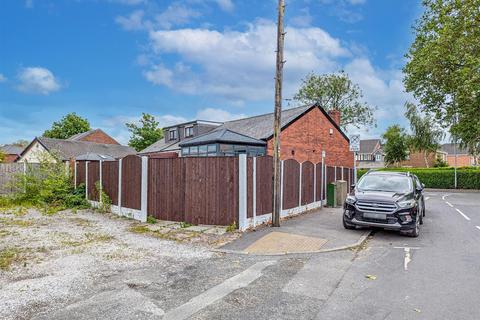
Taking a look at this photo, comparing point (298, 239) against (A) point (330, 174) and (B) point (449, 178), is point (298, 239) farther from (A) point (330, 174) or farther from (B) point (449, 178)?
(B) point (449, 178)

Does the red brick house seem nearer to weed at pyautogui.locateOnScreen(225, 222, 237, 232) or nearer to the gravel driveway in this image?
the gravel driveway

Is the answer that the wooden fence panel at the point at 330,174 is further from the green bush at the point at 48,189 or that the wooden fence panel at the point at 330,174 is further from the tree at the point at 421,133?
the tree at the point at 421,133

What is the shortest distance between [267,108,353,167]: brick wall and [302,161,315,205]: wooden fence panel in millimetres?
9281

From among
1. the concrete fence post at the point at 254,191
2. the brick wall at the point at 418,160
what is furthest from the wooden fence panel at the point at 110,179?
the brick wall at the point at 418,160

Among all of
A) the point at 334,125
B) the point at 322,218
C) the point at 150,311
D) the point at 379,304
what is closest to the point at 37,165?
the point at 322,218

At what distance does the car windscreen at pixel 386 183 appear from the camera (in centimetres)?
971

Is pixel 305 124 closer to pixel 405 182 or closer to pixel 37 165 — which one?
pixel 405 182

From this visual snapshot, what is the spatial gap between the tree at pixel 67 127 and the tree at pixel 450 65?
60615 mm

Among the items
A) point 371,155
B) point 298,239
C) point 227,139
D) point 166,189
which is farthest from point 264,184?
point 371,155

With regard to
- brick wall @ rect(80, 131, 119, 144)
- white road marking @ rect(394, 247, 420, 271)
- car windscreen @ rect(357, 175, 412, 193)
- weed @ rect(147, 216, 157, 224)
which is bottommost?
white road marking @ rect(394, 247, 420, 271)

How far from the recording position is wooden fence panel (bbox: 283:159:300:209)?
455 inches

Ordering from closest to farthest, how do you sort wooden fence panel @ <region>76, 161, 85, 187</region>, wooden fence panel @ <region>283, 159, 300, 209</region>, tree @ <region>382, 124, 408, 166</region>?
wooden fence panel @ <region>283, 159, 300, 209</region>, wooden fence panel @ <region>76, 161, 85, 187</region>, tree @ <region>382, 124, 408, 166</region>

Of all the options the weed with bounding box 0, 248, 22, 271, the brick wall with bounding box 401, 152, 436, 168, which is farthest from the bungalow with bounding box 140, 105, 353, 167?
the brick wall with bounding box 401, 152, 436, 168

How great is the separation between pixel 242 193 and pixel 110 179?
634 cm
